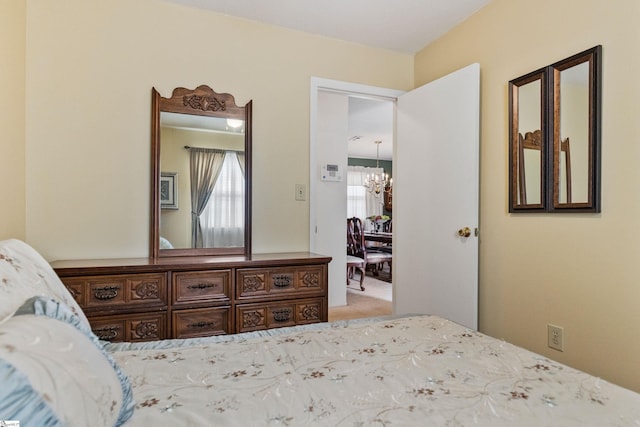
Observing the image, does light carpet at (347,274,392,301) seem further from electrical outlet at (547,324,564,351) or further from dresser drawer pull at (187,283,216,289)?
dresser drawer pull at (187,283,216,289)

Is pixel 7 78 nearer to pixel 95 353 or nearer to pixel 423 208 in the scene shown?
pixel 95 353

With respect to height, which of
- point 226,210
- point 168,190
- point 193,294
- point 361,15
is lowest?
point 193,294

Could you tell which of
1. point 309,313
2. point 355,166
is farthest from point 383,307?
point 355,166

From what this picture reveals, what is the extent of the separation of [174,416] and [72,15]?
2.52m

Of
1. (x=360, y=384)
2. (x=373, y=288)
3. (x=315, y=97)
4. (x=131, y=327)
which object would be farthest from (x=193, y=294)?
(x=373, y=288)

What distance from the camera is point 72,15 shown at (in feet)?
7.28

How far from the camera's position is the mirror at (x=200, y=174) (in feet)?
7.86

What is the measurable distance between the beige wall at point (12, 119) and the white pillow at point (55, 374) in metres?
1.48

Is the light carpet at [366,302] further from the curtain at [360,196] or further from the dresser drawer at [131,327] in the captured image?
the curtain at [360,196]

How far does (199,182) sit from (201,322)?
96 cm

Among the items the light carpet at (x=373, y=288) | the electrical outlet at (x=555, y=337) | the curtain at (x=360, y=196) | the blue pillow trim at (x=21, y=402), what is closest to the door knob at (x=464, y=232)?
the electrical outlet at (x=555, y=337)

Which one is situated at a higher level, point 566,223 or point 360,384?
point 566,223

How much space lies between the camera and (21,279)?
0.90 metres

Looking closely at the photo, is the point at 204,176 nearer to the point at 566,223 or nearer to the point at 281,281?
the point at 281,281
